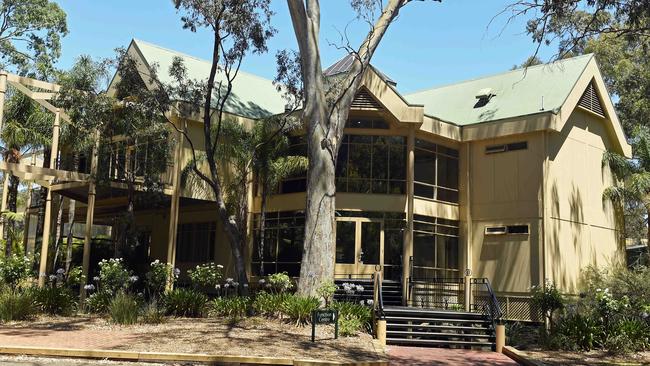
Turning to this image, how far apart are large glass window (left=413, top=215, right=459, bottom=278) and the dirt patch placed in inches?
294

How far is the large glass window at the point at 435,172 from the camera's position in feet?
71.9

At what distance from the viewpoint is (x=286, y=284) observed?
16.9 metres

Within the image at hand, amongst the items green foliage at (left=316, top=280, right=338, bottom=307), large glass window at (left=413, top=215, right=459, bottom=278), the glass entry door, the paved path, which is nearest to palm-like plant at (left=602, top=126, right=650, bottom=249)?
large glass window at (left=413, top=215, right=459, bottom=278)

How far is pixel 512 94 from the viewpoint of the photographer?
77.0 feet

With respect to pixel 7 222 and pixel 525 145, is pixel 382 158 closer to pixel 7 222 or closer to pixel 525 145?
pixel 525 145

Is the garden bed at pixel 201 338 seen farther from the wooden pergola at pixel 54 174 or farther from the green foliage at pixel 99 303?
the wooden pergola at pixel 54 174

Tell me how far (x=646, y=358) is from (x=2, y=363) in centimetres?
1257

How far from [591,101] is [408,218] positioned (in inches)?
360

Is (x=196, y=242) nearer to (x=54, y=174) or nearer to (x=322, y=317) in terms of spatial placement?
(x=54, y=174)

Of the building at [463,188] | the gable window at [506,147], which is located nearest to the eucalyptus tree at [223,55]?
Result: the building at [463,188]

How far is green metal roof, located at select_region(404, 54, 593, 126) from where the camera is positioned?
2191 centimetres

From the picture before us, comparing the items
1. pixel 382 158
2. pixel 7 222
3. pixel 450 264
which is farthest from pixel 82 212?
pixel 450 264

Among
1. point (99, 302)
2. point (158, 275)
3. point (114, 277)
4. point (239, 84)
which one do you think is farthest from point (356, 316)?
point (239, 84)

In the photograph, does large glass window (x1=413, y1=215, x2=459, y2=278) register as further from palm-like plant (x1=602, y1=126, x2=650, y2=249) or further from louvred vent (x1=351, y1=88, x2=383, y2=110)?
palm-like plant (x1=602, y1=126, x2=650, y2=249)
